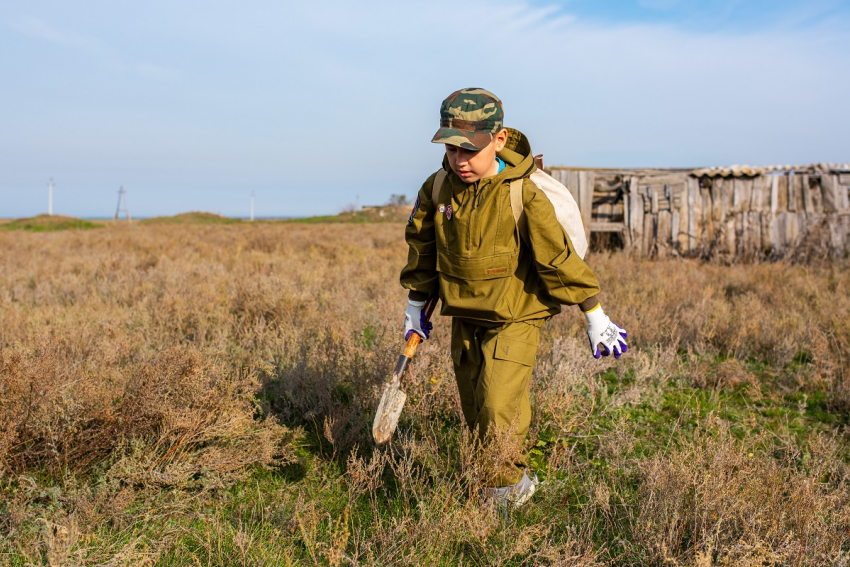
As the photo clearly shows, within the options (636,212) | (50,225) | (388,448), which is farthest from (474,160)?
(50,225)

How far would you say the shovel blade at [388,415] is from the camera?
2605 millimetres

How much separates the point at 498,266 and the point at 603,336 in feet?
1.79

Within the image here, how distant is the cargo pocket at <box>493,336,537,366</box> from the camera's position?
A: 8.40 ft

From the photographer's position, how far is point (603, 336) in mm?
2566

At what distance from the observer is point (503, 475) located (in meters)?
2.59

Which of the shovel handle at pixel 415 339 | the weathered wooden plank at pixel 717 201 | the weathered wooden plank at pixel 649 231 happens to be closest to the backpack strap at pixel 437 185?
the shovel handle at pixel 415 339

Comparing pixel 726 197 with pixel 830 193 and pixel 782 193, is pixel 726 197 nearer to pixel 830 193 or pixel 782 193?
pixel 782 193

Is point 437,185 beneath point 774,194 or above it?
beneath

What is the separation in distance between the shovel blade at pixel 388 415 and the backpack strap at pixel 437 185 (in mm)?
857

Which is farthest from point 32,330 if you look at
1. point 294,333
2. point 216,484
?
point 216,484

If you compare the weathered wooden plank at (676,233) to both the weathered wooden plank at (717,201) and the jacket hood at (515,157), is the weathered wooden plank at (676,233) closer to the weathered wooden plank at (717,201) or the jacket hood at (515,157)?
the weathered wooden plank at (717,201)

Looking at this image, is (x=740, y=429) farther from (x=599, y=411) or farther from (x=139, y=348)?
(x=139, y=348)

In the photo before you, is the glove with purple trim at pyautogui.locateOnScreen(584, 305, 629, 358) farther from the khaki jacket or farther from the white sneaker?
the white sneaker

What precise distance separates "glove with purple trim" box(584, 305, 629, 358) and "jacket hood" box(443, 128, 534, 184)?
0.68 meters
